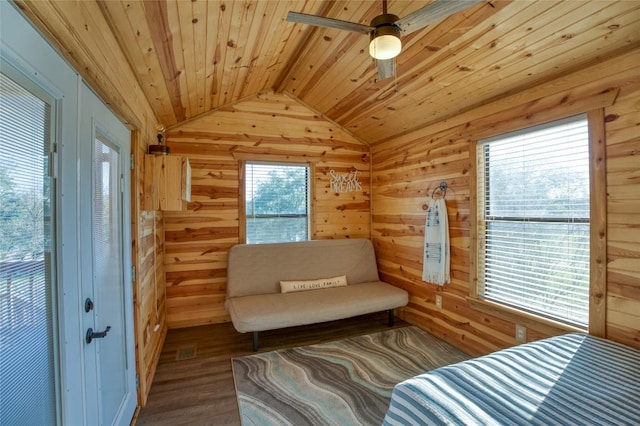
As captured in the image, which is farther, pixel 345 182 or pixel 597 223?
pixel 345 182

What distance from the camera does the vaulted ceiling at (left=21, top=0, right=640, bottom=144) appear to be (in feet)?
5.75

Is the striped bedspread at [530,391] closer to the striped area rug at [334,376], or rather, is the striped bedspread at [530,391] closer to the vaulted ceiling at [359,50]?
the striped area rug at [334,376]

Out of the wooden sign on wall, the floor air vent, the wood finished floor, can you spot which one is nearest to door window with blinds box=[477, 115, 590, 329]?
the wood finished floor

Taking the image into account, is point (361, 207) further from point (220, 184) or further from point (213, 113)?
point (213, 113)

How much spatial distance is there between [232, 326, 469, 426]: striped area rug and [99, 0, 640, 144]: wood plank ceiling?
7.92ft

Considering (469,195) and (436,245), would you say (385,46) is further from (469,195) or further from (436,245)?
(436,245)

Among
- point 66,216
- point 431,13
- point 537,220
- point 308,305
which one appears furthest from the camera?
point 308,305

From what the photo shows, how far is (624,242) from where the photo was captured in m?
1.88

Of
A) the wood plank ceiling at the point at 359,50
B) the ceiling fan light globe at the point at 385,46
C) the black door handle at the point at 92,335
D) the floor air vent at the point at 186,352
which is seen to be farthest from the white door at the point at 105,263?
the ceiling fan light globe at the point at 385,46

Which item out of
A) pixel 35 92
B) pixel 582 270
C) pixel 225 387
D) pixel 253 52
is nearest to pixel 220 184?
pixel 253 52

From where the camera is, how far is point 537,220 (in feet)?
7.88

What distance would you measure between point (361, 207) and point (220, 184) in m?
1.99

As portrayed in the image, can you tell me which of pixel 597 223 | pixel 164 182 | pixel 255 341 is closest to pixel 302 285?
pixel 255 341

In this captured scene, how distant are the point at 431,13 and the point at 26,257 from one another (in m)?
1.87
